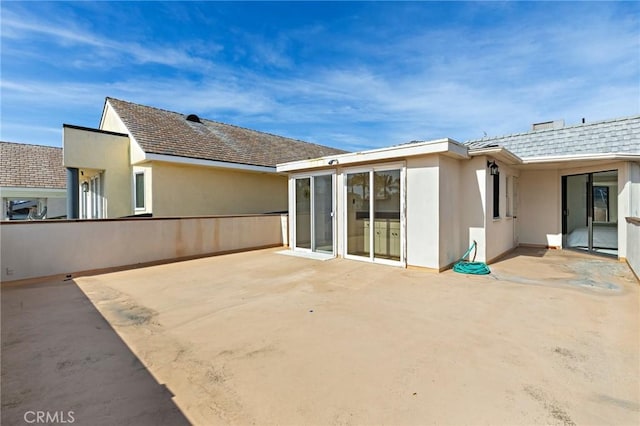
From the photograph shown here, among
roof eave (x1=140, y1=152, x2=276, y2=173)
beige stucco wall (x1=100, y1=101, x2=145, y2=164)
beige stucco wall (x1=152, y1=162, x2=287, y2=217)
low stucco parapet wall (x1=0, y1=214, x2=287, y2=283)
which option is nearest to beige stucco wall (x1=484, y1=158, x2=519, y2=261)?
low stucco parapet wall (x1=0, y1=214, x2=287, y2=283)

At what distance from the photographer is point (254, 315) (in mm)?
4105


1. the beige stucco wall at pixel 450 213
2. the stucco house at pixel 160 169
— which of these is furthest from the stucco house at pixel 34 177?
the beige stucco wall at pixel 450 213

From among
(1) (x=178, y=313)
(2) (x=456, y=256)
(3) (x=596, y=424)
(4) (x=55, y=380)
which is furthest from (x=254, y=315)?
(2) (x=456, y=256)

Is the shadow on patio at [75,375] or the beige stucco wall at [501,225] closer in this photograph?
the shadow on patio at [75,375]

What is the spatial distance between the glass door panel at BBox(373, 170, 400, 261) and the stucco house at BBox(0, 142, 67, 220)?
1626 centimetres

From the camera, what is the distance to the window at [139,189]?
10534 millimetres

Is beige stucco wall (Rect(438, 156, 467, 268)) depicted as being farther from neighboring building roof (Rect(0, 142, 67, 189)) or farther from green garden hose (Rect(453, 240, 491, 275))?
neighboring building roof (Rect(0, 142, 67, 189))

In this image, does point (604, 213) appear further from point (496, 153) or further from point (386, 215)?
point (386, 215)

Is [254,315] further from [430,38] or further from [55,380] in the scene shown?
[430,38]

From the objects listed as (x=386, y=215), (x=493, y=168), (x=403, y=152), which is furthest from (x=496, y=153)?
(x=386, y=215)

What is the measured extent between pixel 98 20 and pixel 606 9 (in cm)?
1238

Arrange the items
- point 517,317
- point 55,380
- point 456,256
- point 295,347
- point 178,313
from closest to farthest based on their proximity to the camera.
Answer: point 55,380 < point 295,347 < point 517,317 < point 178,313 < point 456,256

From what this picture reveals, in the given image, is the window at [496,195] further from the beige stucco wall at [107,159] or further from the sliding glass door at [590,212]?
the beige stucco wall at [107,159]

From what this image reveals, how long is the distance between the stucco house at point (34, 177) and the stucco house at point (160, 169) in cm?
281
